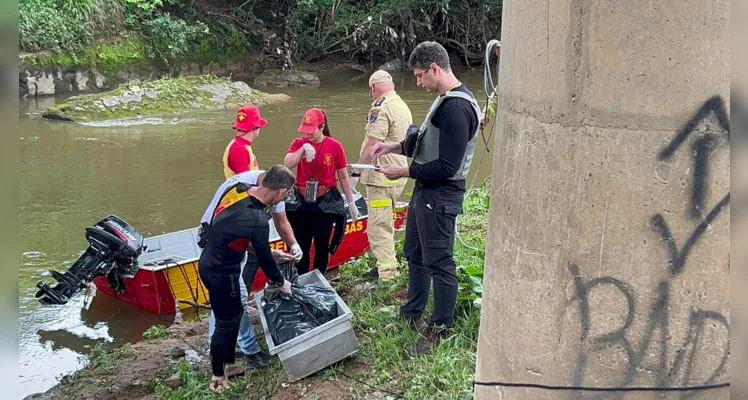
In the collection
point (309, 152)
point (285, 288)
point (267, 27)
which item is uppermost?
point (267, 27)

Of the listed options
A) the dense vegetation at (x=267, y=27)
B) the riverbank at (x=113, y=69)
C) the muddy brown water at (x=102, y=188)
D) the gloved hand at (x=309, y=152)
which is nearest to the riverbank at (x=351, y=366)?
the muddy brown water at (x=102, y=188)

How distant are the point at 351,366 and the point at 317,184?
1904mm

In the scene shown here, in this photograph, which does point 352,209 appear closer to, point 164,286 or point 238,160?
point 238,160

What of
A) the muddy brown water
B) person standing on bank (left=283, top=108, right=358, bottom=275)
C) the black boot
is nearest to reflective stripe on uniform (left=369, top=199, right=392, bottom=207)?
person standing on bank (left=283, top=108, right=358, bottom=275)

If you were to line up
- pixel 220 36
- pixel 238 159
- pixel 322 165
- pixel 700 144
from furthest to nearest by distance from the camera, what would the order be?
pixel 220 36, pixel 322 165, pixel 238 159, pixel 700 144

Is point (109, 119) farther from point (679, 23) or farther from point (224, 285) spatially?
point (679, 23)

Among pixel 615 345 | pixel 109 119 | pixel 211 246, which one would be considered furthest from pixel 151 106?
pixel 615 345

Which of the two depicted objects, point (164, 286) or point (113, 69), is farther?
point (113, 69)

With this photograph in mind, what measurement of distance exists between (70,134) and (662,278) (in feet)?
52.0

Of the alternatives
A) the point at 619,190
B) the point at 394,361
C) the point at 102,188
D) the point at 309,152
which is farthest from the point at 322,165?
the point at 102,188

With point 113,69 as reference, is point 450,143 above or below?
below

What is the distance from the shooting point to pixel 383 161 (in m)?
6.06

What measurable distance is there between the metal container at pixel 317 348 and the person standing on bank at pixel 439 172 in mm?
500

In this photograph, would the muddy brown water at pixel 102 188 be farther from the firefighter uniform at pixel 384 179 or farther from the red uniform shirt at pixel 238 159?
the firefighter uniform at pixel 384 179
